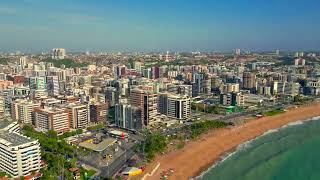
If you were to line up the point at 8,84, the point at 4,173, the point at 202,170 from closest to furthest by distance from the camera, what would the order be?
the point at 4,173 → the point at 202,170 → the point at 8,84

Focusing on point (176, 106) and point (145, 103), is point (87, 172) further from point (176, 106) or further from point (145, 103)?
point (176, 106)

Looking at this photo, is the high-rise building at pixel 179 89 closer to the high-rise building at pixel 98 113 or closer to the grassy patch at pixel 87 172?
the high-rise building at pixel 98 113

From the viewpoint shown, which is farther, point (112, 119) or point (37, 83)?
point (37, 83)

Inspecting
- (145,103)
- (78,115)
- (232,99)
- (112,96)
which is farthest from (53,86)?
(232,99)

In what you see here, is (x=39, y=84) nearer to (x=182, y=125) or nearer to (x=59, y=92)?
(x=59, y=92)

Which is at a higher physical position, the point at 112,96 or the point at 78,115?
the point at 112,96

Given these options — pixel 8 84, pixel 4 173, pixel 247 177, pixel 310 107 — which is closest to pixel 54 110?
pixel 4 173
